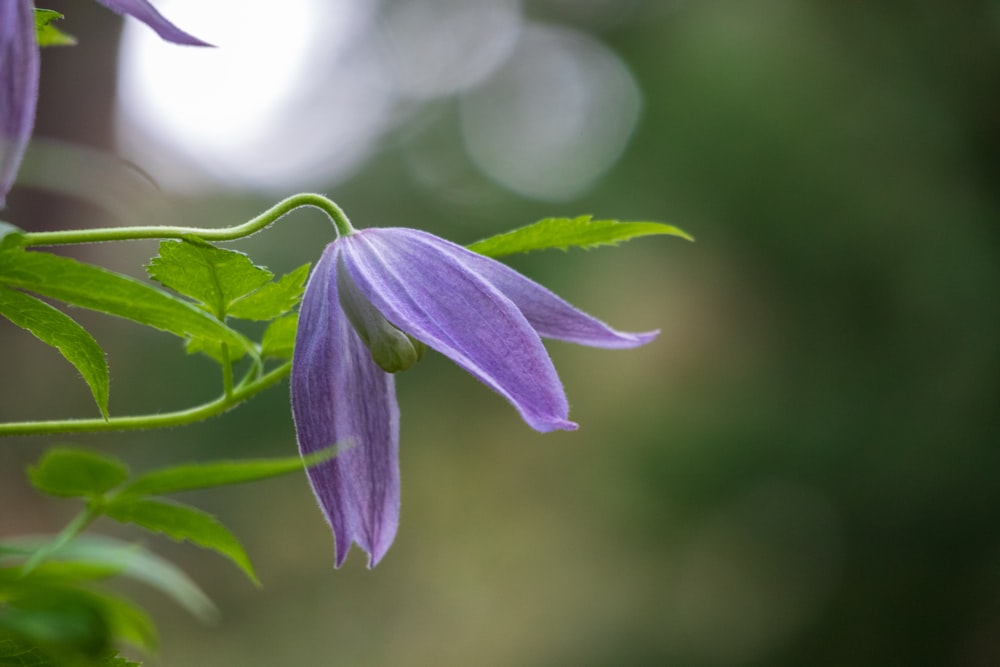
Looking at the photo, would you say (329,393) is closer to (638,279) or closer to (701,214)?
(701,214)

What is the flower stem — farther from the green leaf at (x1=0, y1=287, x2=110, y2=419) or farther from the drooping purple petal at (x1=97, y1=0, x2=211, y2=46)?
the drooping purple petal at (x1=97, y1=0, x2=211, y2=46)

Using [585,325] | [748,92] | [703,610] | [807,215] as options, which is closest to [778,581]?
[703,610]

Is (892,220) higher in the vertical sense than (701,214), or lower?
higher

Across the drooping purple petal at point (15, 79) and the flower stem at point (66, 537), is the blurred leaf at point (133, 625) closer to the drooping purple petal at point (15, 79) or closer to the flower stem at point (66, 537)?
the flower stem at point (66, 537)

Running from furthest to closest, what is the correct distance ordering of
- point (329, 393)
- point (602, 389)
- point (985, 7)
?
point (602, 389)
point (985, 7)
point (329, 393)

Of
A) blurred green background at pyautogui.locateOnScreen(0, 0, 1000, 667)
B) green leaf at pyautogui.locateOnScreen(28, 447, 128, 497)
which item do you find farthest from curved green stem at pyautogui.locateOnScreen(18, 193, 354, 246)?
blurred green background at pyautogui.locateOnScreen(0, 0, 1000, 667)

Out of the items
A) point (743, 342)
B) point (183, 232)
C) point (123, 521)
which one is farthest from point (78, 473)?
point (743, 342)

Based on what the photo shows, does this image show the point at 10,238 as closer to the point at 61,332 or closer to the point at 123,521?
the point at 61,332
